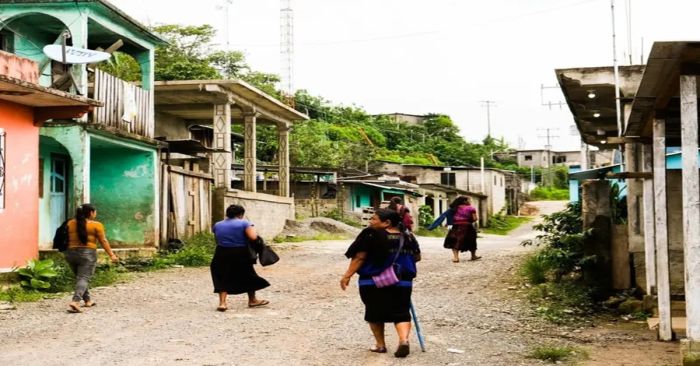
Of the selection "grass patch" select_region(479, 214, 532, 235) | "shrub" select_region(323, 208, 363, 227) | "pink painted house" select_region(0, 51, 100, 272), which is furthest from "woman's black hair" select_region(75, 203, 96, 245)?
"grass patch" select_region(479, 214, 532, 235)

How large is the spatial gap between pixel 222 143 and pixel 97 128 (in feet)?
22.4

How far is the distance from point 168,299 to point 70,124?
211 inches

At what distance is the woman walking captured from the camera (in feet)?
56.1

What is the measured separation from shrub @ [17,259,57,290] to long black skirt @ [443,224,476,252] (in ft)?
27.4

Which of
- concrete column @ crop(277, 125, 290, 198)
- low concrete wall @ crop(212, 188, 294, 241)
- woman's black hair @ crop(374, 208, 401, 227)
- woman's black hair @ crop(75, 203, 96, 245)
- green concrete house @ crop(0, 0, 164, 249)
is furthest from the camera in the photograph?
concrete column @ crop(277, 125, 290, 198)

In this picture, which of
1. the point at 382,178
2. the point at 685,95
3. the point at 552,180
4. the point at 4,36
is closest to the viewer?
the point at 685,95

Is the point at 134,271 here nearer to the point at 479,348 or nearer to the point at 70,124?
the point at 70,124

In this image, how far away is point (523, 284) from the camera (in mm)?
12758

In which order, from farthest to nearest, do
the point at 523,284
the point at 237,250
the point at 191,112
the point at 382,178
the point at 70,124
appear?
the point at 382,178 < the point at 191,112 < the point at 70,124 < the point at 523,284 < the point at 237,250

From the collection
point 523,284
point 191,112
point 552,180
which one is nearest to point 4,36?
point 191,112

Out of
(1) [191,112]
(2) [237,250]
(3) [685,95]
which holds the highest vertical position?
(1) [191,112]

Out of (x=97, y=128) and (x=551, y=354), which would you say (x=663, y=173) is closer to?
(x=551, y=354)

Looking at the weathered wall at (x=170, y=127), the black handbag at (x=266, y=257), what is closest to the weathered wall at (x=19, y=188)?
the black handbag at (x=266, y=257)

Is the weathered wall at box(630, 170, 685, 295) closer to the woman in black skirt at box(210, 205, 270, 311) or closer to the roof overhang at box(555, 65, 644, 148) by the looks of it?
the roof overhang at box(555, 65, 644, 148)
